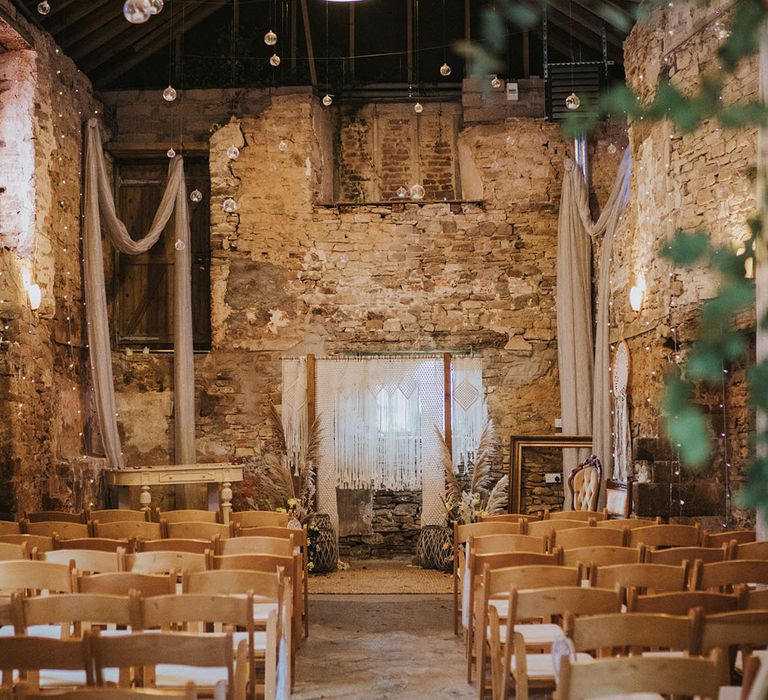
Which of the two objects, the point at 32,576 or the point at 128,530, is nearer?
the point at 32,576

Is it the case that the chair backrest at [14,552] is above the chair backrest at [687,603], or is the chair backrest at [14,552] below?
above

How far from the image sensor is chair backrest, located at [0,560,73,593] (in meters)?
4.05

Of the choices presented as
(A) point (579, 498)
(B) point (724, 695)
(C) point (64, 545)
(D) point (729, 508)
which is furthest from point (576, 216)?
(B) point (724, 695)

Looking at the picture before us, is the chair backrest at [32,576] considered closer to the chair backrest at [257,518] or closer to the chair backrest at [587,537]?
the chair backrest at [257,518]

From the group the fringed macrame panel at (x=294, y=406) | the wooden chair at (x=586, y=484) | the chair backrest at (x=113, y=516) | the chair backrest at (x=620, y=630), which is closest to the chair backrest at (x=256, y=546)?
the chair backrest at (x=113, y=516)

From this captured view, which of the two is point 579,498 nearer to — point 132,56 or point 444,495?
point 444,495

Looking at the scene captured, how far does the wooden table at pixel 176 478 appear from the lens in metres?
9.24

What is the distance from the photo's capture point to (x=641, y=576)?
163 inches

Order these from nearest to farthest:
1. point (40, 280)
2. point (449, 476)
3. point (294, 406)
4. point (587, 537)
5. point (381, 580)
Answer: point (587, 537) < point (40, 280) < point (381, 580) < point (449, 476) < point (294, 406)

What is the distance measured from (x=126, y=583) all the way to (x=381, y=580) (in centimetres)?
536

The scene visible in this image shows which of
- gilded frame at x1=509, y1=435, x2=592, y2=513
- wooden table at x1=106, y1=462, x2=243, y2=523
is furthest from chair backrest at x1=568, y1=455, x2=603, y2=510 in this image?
wooden table at x1=106, y1=462, x2=243, y2=523

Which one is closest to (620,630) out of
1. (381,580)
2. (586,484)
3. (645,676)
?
(645,676)

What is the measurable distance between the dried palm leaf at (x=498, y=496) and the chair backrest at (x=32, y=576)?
6.26 m

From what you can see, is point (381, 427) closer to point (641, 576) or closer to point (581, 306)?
point (581, 306)
